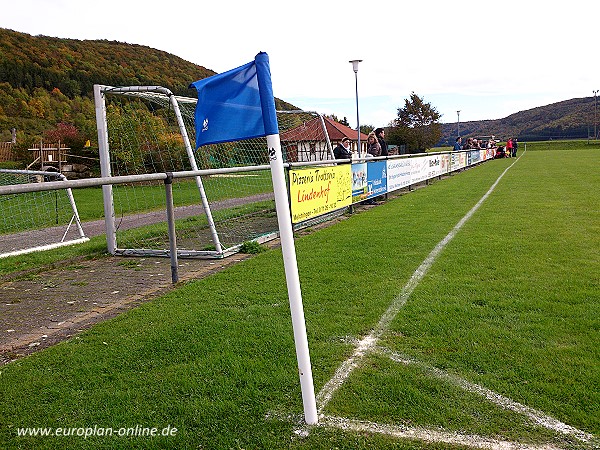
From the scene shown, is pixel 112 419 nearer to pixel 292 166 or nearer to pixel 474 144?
pixel 292 166

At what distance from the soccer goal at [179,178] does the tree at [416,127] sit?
153ft

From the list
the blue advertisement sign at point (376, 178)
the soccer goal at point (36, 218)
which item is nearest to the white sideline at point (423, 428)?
the soccer goal at point (36, 218)

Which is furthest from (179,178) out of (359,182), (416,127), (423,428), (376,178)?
(416,127)

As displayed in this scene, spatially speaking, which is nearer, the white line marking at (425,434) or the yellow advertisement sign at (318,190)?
the white line marking at (425,434)

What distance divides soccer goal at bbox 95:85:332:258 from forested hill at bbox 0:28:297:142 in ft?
89.5

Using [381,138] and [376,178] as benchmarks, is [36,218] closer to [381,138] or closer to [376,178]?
[376,178]

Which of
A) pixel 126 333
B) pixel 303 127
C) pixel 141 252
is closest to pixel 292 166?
pixel 141 252

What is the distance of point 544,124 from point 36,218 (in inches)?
6201

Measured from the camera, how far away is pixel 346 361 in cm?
397

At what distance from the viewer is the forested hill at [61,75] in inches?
1944

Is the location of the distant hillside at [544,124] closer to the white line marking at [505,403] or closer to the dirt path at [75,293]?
the dirt path at [75,293]

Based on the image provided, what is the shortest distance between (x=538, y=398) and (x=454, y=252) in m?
4.31

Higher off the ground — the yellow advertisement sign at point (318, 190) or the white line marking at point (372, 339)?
the yellow advertisement sign at point (318, 190)

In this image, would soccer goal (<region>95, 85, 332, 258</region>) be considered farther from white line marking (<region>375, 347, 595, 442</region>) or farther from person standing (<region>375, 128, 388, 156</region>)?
white line marking (<region>375, 347, 595, 442</region>)
